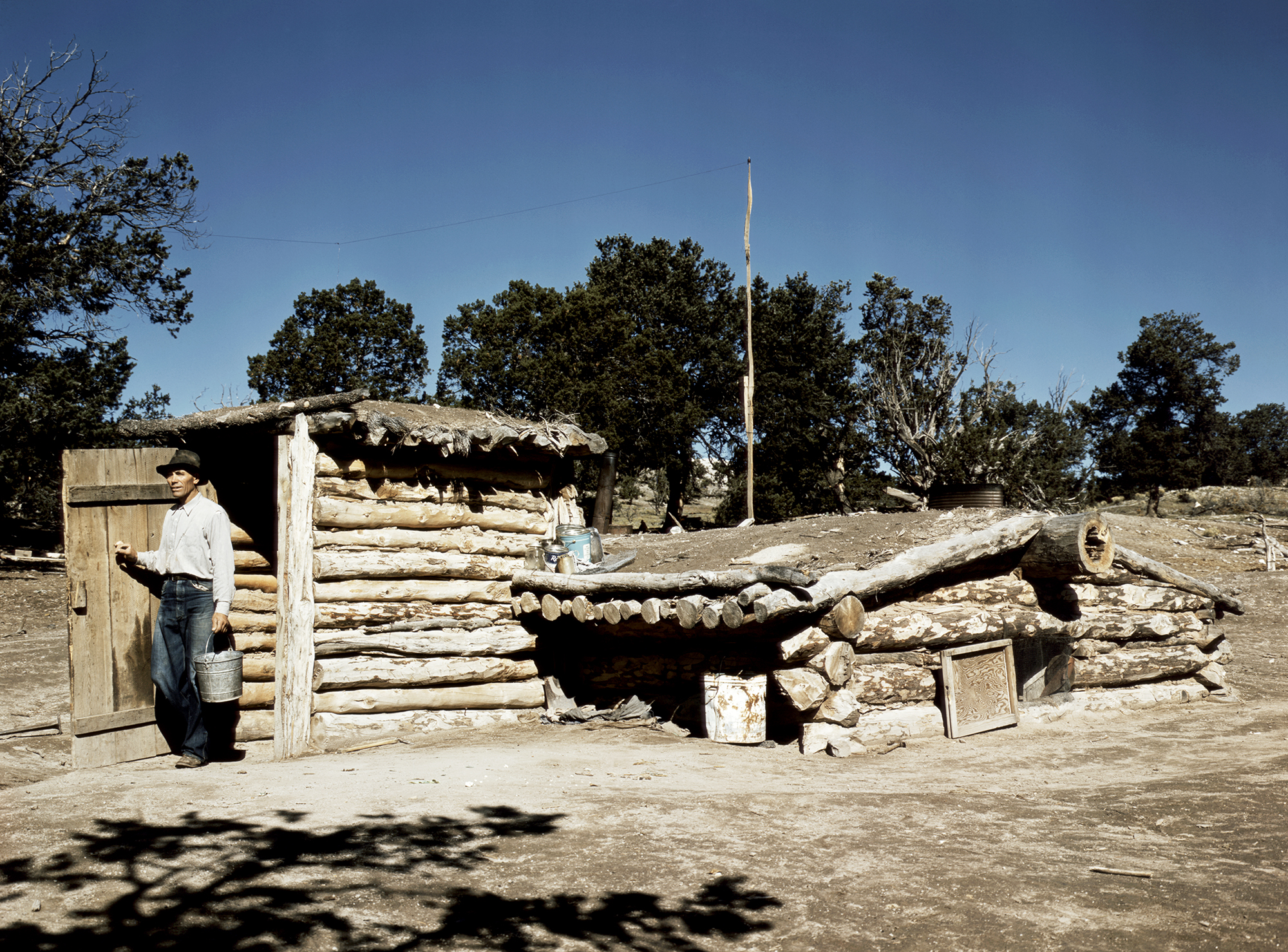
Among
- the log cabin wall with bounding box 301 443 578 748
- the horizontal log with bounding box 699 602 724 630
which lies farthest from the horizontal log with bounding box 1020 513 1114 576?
the log cabin wall with bounding box 301 443 578 748

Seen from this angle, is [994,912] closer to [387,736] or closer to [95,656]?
[387,736]

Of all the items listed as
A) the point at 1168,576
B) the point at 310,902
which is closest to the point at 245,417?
the point at 310,902

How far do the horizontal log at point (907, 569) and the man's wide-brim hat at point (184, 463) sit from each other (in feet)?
12.6

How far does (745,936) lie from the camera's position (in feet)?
10.6

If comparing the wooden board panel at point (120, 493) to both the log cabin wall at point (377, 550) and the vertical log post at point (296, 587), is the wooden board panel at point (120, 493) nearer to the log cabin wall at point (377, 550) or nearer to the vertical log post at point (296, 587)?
the log cabin wall at point (377, 550)

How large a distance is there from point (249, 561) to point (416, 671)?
1801 millimetres

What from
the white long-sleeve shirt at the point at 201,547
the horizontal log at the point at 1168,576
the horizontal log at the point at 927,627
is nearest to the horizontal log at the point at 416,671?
the white long-sleeve shirt at the point at 201,547

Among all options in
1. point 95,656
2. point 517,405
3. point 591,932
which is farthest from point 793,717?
point 517,405

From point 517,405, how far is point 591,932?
24208 mm

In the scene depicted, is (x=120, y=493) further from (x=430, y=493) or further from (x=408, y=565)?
(x=430, y=493)

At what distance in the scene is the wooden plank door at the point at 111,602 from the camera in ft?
19.8

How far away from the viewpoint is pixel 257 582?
746cm

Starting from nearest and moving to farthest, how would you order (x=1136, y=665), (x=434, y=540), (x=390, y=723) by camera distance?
(x=390, y=723) → (x=434, y=540) → (x=1136, y=665)

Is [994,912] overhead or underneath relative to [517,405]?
underneath
